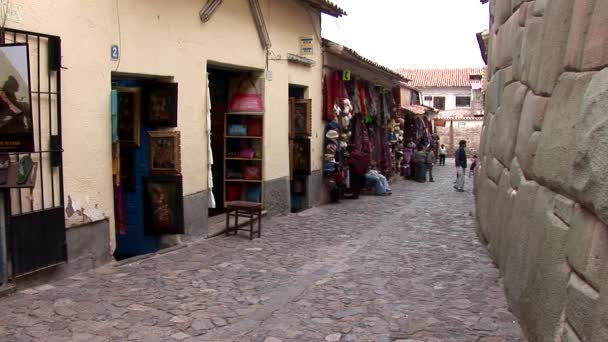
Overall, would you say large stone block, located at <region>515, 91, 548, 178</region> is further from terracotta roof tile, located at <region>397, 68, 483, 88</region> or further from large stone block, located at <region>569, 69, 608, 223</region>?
terracotta roof tile, located at <region>397, 68, 483, 88</region>

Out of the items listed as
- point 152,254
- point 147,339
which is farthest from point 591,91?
point 152,254

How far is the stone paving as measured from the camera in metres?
4.71

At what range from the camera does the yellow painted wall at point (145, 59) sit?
6.01m

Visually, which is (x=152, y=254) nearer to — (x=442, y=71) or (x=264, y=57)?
(x=264, y=57)

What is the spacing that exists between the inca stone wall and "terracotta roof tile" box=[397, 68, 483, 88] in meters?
42.2

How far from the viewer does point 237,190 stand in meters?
10.6

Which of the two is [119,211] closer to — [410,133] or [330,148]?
[330,148]

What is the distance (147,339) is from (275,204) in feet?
21.0

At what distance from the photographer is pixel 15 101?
512 centimetres

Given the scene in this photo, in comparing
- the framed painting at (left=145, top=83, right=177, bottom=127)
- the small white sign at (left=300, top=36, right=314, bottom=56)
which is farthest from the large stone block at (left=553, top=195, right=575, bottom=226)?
the small white sign at (left=300, top=36, right=314, bottom=56)

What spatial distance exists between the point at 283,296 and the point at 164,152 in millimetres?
2878

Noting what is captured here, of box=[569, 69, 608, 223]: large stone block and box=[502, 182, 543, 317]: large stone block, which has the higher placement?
box=[569, 69, 608, 223]: large stone block

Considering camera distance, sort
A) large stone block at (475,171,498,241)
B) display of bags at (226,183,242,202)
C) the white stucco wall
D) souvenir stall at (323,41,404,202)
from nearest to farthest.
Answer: large stone block at (475,171,498,241), display of bags at (226,183,242,202), souvenir stall at (323,41,404,202), the white stucco wall

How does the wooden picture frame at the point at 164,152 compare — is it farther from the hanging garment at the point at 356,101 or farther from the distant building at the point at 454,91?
the distant building at the point at 454,91
